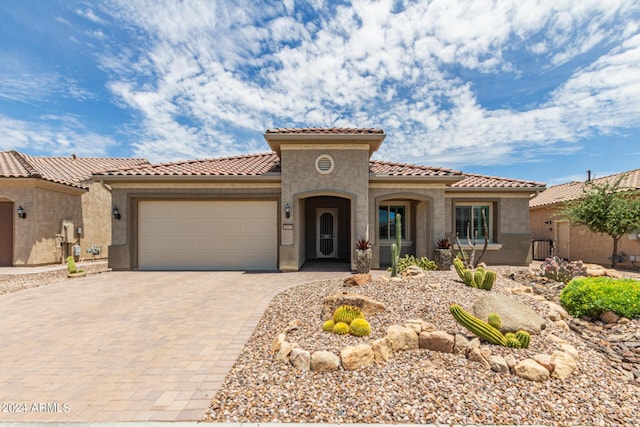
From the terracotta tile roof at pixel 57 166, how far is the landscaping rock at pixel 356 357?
514 inches

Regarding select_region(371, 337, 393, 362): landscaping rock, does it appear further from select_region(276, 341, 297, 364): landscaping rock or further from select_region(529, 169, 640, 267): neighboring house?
select_region(529, 169, 640, 267): neighboring house

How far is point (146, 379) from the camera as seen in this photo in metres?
3.90

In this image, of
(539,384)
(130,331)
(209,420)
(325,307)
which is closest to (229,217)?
(130,331)

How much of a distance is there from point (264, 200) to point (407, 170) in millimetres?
6437

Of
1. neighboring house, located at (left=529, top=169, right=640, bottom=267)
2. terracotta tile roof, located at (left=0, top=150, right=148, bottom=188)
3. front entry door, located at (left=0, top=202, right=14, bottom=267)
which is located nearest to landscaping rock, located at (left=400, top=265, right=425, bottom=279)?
neighboring house, located at (left=529, top=169, right=640, bottom=267)

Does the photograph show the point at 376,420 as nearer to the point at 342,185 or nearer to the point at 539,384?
the point at 539,384

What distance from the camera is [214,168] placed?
12.9 metres

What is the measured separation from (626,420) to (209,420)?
4.61m

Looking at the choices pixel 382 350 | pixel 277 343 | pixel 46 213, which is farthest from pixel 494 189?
pixel 46 213

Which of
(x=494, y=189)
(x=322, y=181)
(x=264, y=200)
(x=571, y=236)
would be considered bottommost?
(x=571, y=236)

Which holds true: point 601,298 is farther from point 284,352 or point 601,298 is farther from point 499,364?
point 284,352

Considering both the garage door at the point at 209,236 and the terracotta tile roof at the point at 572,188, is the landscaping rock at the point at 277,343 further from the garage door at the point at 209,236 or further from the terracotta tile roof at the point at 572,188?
the terracotta tile roof at the point at 572,188

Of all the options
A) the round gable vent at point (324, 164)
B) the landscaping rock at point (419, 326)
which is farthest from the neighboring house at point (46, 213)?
the landscaping rock at point (419, 326)

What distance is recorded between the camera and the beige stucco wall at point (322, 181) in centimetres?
1186
